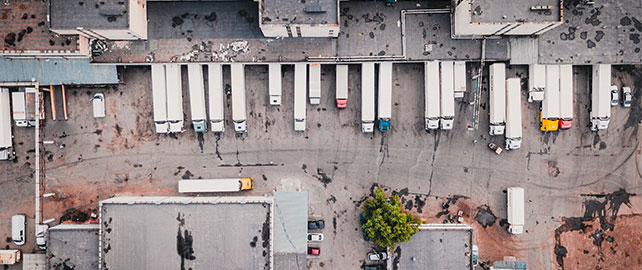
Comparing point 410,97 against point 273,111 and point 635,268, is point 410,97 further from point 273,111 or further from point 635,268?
point 635,268

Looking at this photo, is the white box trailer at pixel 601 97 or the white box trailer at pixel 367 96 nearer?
the white box trailer at pixel 367 96

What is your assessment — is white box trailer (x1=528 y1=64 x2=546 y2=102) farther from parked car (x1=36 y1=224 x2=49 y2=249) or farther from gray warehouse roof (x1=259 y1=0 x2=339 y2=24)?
parked car (x1=36 y1=224 x2=49 y2=249)

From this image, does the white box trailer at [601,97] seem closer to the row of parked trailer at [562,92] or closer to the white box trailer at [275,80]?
the row of parked trailer at [562,92]

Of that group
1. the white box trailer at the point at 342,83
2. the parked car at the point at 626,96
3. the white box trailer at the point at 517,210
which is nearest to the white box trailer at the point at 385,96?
the white box trailer at the point at 342,83

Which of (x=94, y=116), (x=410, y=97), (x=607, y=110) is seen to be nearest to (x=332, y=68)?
(x=410, y=97)

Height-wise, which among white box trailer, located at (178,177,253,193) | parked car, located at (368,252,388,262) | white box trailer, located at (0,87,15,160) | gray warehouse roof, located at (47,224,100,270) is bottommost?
parked car, located at (368,252,388,262)

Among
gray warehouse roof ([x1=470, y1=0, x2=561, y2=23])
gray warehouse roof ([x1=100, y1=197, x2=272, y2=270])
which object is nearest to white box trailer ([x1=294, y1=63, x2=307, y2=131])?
gray warehouse roof ([x1=100, y1=197, x2=272, y2=270])
